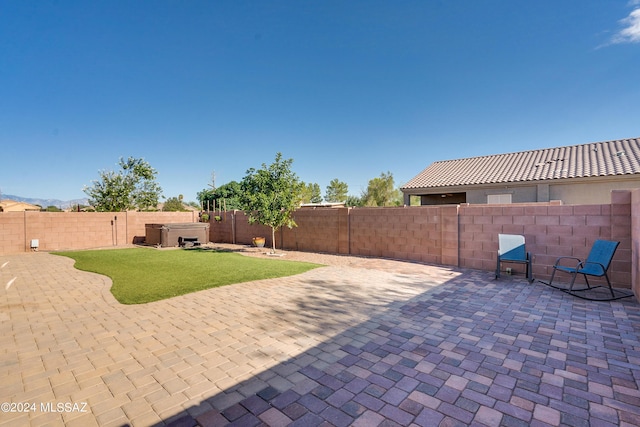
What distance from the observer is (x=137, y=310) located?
471 cm

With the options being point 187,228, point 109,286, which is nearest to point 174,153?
point 187,228

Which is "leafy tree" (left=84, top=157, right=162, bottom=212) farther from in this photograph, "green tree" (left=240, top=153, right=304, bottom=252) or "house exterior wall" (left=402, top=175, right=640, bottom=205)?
"house exterior wall" (left=402, top=175, right=640, bottom=205)

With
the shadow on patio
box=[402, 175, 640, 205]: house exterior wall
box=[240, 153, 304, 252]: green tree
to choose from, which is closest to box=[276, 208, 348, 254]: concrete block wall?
box=[240, 153, 304, 252]: green tree

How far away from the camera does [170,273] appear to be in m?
7.76

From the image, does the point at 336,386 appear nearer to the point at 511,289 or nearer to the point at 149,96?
the point at 511,289

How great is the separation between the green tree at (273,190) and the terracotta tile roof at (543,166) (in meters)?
9.30

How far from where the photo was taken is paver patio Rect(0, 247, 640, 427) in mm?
2162

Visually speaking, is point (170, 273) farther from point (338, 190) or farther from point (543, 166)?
point (338, 190)

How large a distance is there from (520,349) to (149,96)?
2033 cm

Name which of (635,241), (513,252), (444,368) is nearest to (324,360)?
(444,368)

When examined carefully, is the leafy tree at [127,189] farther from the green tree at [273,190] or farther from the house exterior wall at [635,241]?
the house exterior wall at [635,241]

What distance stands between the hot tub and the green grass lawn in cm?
410

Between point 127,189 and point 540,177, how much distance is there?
90.9 ft

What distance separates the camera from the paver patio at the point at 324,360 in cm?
216
